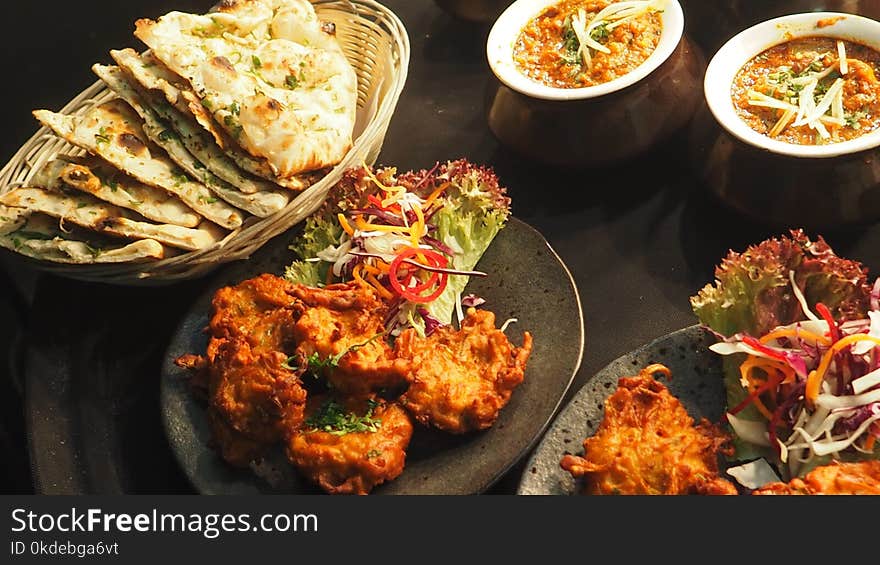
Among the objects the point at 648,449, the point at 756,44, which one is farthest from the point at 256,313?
the point at 756,44

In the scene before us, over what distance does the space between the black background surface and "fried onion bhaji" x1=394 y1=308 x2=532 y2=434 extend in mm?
287

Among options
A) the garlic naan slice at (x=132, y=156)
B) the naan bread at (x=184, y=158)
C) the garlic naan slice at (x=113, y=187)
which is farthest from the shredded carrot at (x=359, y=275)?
the garlic naan slice at (x=113, y=187)

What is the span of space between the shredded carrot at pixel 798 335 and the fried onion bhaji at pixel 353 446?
3.92ft

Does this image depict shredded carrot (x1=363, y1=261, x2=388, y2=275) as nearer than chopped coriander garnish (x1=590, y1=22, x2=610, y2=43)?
Yes

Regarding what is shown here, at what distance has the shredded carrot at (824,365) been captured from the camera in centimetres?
243

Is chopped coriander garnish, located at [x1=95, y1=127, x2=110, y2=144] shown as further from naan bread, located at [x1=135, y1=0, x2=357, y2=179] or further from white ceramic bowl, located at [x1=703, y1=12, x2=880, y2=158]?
white ceramic bowl, located at [x1=703, y1=12, x2=880, y2=158]

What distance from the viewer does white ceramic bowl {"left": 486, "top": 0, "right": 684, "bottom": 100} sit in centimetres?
321

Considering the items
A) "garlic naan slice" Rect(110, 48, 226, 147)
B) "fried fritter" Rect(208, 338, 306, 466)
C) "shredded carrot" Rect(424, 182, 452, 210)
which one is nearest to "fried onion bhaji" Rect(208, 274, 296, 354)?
"fried fritter" Rect(208, 338, 306, 466)

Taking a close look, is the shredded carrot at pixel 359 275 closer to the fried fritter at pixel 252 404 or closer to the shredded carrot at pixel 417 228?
the shredded carrot at pixel 417 228

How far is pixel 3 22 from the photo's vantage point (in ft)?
14.7

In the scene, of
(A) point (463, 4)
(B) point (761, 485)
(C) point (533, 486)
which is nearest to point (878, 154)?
(B) point (761, 485)

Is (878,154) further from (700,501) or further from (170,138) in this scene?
(170,138)

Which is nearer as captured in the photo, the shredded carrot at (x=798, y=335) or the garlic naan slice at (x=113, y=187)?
the shredded carrot at (x=798, y=335)

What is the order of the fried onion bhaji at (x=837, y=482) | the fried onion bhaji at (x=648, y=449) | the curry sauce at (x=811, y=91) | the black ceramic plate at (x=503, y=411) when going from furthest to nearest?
1. the curry sauce at (x=811, y=91)
2. the black ceramic plate at (x=503, y=411)
3. the fried onion bhaji at (x=648, y=449)
4. the fried onion bhaji at (x=837, y=482)
